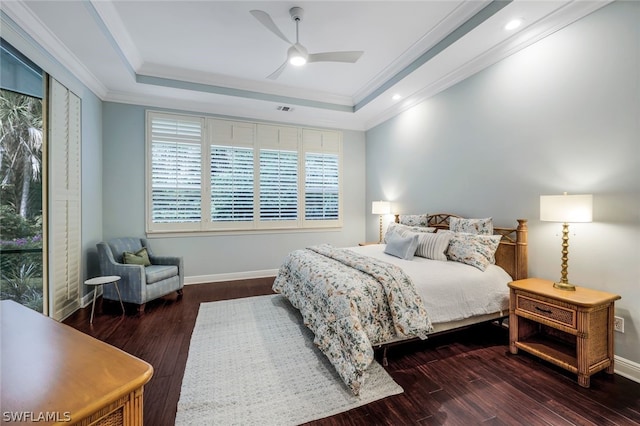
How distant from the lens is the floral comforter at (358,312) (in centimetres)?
203

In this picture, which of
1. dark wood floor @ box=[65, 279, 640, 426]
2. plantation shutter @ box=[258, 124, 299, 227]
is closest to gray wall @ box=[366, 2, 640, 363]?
dark wood floor @ box=[65, 279, 640, 426]

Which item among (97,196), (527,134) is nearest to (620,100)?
(527,134)

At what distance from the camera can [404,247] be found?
131 inches

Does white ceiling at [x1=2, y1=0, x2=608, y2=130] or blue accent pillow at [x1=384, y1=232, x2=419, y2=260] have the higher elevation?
white ceiling at [x1=2, y1=0, x2=608, y2=130]

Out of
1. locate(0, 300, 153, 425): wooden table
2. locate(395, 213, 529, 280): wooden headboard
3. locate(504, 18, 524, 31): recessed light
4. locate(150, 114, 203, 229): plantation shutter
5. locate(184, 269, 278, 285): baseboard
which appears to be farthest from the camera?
locate(184, 269, 278, 285): baseboard

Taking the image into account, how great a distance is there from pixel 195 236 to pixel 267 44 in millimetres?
3200

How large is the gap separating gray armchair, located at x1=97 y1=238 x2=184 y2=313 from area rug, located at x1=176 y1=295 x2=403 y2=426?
1049 mm

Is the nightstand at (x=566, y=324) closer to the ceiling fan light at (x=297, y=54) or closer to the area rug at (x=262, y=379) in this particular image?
the area rug at (x=262, y=379)

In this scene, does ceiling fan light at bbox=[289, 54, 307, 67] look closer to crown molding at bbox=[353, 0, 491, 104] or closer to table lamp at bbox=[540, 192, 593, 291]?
crown molding at bbox=[353, 0, 491, 104]

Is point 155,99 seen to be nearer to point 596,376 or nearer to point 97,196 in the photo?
point 97,196

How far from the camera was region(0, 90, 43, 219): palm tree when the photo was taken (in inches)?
104

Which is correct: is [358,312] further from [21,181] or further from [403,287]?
[21,181]

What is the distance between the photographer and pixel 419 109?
438 cm

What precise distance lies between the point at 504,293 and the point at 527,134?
167 centimetres
